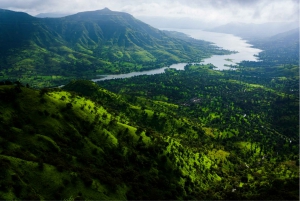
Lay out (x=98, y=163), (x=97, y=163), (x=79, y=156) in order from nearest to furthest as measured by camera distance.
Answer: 1. (x=79, y=156)
2. (x=97, y=163)
3. (x=98, y=163)

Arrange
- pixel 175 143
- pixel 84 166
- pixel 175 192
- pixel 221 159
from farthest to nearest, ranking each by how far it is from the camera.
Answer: pixel 221 159 < pixel 175 143 < pixel 175 192 < pixel 84 166

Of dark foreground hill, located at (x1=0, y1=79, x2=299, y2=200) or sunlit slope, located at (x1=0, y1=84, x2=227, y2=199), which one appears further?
dark foreground hill, located at (x1=0, y1=79, x2=299, y2=200)

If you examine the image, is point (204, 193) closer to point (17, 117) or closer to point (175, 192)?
point (175, 192)

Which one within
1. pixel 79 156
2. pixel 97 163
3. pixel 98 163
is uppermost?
pixel 79 156

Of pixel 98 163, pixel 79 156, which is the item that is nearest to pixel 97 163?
pixel 98 163

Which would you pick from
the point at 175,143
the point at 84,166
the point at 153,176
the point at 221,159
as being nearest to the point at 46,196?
the point at 84,166

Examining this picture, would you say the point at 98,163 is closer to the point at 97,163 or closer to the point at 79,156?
the point at 97,163

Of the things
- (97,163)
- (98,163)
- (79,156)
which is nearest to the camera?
(79,156)

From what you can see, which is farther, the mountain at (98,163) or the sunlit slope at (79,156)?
the mountain at (98,163)
